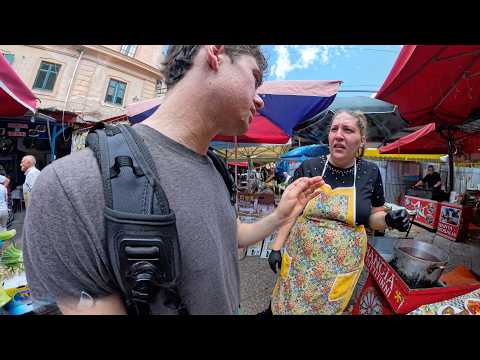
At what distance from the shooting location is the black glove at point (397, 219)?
1705 mm

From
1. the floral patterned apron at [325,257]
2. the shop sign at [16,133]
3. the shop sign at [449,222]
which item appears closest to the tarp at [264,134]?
the floral patterned apron at [325,257]

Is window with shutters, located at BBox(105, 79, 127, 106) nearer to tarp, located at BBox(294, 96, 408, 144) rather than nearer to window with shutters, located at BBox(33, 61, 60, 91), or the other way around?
window with shutters, located at BBox(33, 61, 60, 91)

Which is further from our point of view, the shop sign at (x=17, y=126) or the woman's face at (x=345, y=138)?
the shop sign at (x=17, y=126)

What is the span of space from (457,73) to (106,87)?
1776 centimetres

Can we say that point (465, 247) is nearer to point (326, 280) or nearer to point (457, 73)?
point (457, 73)

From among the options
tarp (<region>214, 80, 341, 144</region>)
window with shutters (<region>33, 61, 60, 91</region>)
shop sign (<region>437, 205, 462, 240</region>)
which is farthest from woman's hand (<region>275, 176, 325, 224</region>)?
window with shutters (<region>33, 61, 60, 91</region>)

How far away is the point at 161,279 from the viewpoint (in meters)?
0.58

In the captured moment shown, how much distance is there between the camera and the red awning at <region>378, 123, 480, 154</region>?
24.1ft

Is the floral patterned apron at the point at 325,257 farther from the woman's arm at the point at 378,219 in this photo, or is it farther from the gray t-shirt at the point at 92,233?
the gray t-shirt at the point at 92,233

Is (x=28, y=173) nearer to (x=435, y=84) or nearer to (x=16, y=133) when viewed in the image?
(x=16, y=133)

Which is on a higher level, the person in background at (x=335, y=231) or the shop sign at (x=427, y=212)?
the person in background at (x=335, y=231)

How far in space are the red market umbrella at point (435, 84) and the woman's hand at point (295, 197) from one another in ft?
5.66
